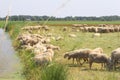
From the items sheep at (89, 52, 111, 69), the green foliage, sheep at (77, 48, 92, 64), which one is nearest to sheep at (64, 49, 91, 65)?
sheep at (77, 48, 92, 64)

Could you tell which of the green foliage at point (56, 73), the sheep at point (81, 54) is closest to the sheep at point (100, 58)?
the sheep at point (81, 54)

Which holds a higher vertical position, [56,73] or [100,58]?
[56,73]

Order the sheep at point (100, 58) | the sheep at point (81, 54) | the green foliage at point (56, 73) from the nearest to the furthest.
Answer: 1. the green foliage at point (56, 73)
2. the sheep at point (100, 58)
3. the sheep at point (81, 54)

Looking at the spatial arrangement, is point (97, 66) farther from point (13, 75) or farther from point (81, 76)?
point (13, 75)

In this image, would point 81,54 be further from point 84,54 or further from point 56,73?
point 56,73

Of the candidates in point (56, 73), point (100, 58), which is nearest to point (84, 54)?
point (100, 58)

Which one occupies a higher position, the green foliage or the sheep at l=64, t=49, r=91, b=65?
the green foliage

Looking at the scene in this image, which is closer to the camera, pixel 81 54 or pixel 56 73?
pixel 56 73

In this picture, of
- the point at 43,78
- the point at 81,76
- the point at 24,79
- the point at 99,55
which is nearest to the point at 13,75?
the point at 24,79

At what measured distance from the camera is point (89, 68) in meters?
12.6

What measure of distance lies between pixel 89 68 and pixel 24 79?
9.17ft

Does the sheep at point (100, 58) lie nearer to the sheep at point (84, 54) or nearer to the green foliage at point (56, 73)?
the sheep at point (84, 54)

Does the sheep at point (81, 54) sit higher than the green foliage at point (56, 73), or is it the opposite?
the green foliage at point (56, 73)

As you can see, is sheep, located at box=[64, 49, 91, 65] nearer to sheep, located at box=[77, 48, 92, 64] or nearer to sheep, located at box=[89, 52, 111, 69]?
sheep, located at box=[77, 48, 92, 64]
